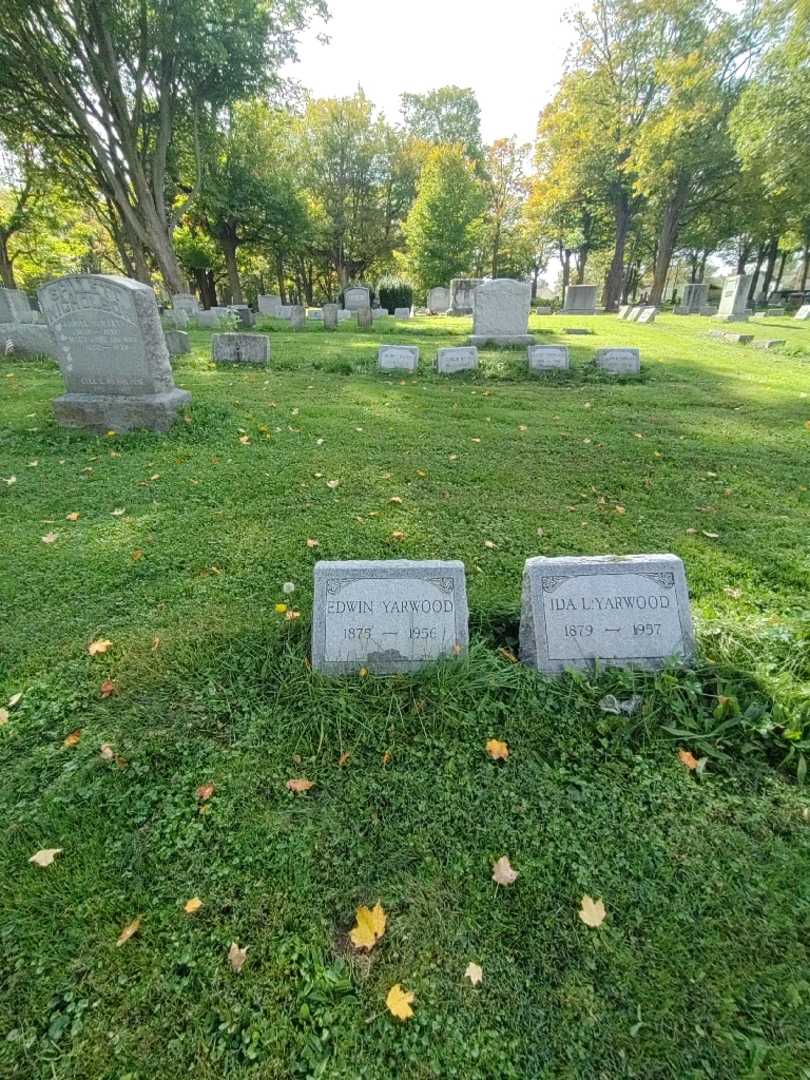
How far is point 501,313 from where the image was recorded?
1166 centimetres

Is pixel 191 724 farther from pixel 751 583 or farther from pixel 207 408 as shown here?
pixel 207 408

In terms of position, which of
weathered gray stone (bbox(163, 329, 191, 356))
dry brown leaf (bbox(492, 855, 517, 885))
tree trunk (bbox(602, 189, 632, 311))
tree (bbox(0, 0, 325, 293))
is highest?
tree (bbox(0, 0, 325, 293))

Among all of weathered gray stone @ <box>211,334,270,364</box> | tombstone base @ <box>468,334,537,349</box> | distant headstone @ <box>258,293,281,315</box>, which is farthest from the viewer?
distant headstone @ <box>258,293,281,315</box>

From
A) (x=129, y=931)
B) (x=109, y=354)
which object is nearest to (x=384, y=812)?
(x=129, y=931)

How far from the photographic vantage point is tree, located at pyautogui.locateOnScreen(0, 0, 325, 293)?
44.0 feet

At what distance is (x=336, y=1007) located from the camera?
4.65ft

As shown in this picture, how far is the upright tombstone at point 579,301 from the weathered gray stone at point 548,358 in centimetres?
1747

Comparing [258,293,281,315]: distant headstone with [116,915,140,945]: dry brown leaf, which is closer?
[116,915,140,945]: dry brown leaf

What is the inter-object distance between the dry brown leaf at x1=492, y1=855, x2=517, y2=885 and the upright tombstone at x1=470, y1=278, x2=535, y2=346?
37.7ft

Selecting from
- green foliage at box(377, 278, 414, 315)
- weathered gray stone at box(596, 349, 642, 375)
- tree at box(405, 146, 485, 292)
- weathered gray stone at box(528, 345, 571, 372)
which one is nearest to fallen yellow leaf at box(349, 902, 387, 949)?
weathered gray stone at box(528, 345, 571, 372)

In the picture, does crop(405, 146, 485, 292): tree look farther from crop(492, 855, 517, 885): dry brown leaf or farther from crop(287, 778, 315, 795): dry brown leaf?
crop(492, 855, 517, 885): dry brown leaf

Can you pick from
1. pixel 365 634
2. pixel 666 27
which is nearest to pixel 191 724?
pixel 365 634

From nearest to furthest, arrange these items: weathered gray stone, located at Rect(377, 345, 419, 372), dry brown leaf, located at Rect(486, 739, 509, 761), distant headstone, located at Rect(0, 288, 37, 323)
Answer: dry brown leaf, located at Rect(486, 739, 509, 761), weathered gray stone, located at Rect(377, 345, 419, 372), distant headstone, located at Rect(0, 288, 37, 323)

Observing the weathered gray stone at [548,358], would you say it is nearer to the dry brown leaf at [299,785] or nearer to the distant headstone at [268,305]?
the dry brown leaf at [299,785]
